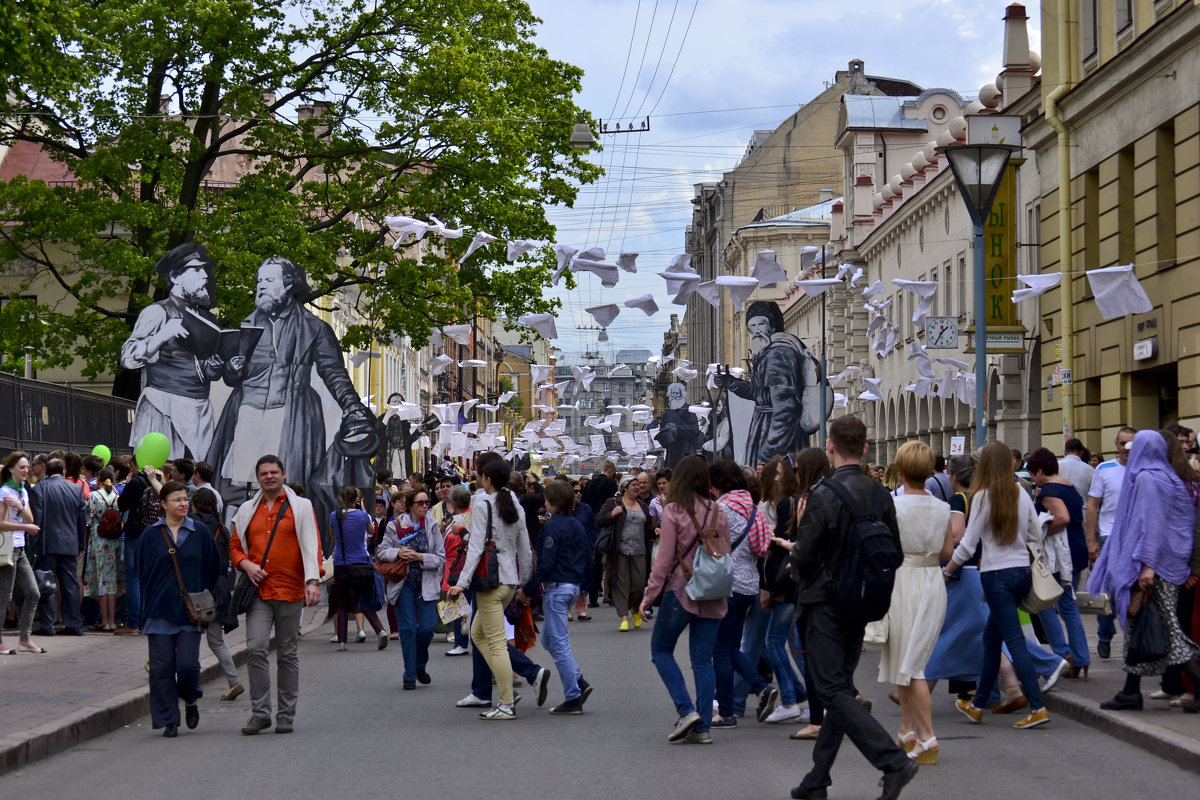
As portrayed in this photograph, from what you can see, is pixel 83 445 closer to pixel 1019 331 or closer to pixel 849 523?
pixel 1019 331

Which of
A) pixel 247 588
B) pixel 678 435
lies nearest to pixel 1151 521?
pixel 247 588

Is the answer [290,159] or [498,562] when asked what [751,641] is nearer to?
[498,562]

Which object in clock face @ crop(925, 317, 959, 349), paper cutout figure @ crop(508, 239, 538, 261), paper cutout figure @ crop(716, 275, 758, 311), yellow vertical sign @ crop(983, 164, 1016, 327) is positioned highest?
yellow vertical sign @ crop(983, 164, 1016, 327)

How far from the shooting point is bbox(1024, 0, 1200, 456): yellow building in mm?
21781

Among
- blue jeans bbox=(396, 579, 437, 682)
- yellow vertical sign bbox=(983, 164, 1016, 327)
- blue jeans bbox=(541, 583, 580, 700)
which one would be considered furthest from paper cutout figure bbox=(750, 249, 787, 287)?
yellow vertical sign bbox=(983, 164, 1016, 327)

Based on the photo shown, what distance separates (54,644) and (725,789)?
396 inches

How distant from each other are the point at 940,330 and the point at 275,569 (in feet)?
55.4

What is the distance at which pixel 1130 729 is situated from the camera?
1007 cm

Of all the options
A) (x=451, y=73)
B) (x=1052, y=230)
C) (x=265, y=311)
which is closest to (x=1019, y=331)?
(x=1052, y=230)

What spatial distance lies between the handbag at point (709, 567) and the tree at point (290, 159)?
821 inches

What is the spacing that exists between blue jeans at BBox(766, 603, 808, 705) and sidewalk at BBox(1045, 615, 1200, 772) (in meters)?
1.87

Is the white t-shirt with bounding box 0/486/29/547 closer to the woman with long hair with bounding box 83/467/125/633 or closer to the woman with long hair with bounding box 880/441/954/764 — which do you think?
the woman with long hair with bounding box 83/467/125/633

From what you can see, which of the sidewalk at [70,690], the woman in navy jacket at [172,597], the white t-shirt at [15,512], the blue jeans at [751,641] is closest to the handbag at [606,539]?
the sidewalk at [70,690]

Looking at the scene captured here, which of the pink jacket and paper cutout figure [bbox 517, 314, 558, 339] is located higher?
paper cutout figure [bbox 517, 314, 558, 339]
